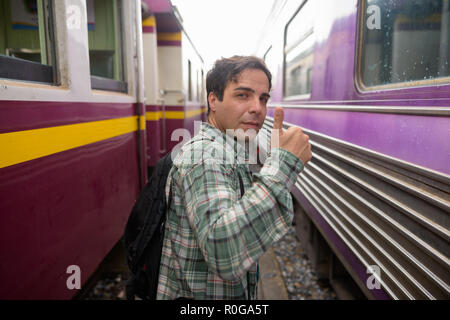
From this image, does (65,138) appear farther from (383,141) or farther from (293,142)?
(383,141)

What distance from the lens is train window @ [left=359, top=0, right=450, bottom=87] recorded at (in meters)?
1.29

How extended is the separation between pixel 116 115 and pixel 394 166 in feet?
6.50

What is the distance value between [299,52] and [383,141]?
210cm

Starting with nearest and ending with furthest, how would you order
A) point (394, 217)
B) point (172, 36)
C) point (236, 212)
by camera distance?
1. point (236, 212)
2. point (394, 217)
3. point (172, 36)

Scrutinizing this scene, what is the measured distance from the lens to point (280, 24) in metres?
4.13

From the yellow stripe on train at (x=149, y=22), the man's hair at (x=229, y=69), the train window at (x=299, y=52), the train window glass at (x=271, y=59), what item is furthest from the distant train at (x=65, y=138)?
the train window glass at (x=271, y=59)

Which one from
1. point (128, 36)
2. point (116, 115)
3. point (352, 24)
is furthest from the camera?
point (128, 36)

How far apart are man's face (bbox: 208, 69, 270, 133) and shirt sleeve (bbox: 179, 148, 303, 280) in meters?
0.24

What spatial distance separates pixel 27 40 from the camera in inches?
83.8

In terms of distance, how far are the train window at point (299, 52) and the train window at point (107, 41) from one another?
1.72 m

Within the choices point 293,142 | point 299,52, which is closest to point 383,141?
point 293,142
